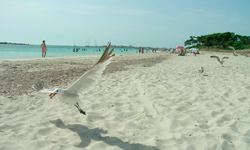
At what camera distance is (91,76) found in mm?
3338

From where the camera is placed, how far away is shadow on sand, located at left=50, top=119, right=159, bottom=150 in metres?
2.48

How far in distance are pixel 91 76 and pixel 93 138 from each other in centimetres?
116

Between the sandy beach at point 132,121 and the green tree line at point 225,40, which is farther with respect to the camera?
the green tree line at point 225,40

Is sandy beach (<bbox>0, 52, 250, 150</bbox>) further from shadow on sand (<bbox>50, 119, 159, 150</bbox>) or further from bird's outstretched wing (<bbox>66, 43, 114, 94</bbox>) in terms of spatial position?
bird's outstretched wing (<bbox>66, 43, 114, 94</bbox>)

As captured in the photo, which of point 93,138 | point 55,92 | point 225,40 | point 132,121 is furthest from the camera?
point 225,40

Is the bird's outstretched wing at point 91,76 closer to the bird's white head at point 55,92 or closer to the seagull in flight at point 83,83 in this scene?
the seagull in flight at point 83,83

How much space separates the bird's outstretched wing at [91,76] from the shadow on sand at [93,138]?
65 centimetres

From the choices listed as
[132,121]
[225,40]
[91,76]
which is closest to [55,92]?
[91,76]

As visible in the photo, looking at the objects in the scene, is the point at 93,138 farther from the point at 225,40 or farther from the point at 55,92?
the point at 225,40

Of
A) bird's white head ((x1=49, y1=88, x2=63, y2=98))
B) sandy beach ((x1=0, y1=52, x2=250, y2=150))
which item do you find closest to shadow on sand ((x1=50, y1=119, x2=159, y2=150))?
sandy beach ((x1=0, y1=52, x2=250, y2=150))

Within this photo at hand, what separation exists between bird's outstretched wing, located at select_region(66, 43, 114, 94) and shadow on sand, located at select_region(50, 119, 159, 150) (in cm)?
65

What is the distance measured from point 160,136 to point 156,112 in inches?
36.2

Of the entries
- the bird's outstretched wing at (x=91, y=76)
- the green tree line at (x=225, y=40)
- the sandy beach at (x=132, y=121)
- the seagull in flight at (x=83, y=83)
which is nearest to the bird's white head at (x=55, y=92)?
the seagull in flight at (x=83, y=83)

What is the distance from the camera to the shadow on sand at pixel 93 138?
2483 mm
